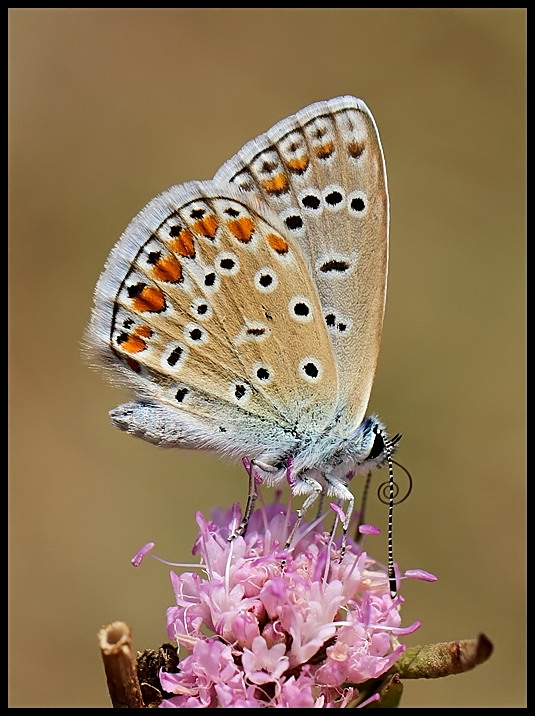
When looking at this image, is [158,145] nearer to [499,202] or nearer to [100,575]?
[499,202]

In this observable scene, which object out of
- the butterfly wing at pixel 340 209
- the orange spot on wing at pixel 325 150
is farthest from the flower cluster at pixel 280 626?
the orange spot on wing at pixel 325 150

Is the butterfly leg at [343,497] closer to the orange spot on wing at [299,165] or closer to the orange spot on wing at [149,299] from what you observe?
the orange spot on wing at [149,299]

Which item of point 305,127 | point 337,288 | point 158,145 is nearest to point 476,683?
point 337,288

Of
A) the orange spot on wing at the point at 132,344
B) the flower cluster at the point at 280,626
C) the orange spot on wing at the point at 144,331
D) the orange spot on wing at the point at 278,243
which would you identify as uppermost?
the orange spot on wing at the point at 278,243

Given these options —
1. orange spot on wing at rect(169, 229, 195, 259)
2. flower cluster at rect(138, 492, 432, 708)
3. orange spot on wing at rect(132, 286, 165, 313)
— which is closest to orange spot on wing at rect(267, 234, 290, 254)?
orange spot on wing at rect(169, 229, 195, 259)

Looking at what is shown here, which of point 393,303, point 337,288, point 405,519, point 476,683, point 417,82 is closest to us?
point 337,288

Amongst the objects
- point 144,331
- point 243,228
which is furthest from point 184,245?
point 144,331

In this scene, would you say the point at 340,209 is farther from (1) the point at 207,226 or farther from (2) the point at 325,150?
(1) the point at 207,226

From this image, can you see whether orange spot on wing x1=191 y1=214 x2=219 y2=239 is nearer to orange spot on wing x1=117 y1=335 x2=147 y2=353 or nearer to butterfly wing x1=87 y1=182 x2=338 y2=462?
butterfly wing x1=87 y1=182 x2=338 y2=462
